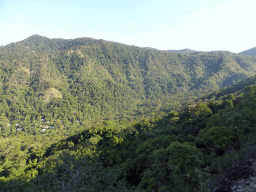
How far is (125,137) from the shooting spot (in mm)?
58500

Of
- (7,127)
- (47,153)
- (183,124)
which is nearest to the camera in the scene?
(183,124)

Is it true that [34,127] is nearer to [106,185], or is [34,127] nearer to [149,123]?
[149,123]

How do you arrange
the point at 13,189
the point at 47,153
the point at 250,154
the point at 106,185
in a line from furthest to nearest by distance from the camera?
the point at 47,153
the point at 13,189
the point at 106,185
the point at 250,154

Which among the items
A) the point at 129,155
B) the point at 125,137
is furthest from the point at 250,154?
the point at 125,137

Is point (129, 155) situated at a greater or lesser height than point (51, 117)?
greater

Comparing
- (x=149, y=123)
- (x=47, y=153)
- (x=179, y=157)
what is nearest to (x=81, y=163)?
(x=179, y=157)

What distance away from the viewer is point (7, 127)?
15750 cm

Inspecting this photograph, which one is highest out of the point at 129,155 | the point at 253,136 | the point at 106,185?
the point at 253,136

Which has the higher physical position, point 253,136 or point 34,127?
point 253,136

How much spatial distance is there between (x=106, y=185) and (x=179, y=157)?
12258mm

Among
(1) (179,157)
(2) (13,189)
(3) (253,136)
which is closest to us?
(3) (253,136)

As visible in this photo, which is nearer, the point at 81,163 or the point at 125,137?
the point at 81,163

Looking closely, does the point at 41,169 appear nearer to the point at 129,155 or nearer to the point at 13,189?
the point at 13,189

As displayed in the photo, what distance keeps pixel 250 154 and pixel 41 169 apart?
5648 cm
